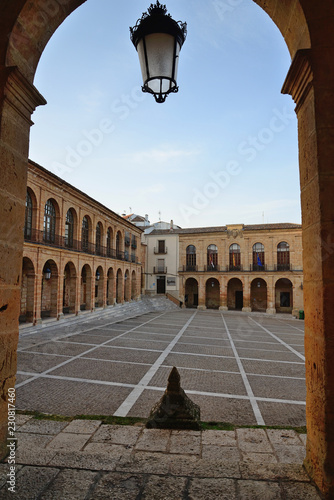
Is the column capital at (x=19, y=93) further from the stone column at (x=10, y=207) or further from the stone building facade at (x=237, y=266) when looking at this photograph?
the stone building facade at (x=237, y=266)

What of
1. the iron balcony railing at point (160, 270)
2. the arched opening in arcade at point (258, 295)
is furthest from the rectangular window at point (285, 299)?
the iron balcony railing at point (160, 270)

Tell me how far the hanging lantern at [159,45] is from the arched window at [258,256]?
32.0 m

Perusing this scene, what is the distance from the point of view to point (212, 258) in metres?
35.8

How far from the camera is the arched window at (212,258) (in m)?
35.3

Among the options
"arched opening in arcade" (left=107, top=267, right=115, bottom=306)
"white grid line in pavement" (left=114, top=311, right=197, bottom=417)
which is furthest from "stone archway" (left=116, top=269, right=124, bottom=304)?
"white grid line in pavement" (left=114, top=311, right=197, bottom=417)

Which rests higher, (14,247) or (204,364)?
Answer: (14,247)

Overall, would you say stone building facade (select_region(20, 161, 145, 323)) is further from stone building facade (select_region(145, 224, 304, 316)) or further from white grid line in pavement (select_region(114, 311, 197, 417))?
white grid line in pavement (select_region(114, 311, 197, 417))

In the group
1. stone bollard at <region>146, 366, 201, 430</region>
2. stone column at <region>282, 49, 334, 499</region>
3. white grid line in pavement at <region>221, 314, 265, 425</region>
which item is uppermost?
stone column at <region>282, 49, 334, 499</region>

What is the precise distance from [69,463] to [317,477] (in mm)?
1743

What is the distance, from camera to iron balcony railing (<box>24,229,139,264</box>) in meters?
16.6

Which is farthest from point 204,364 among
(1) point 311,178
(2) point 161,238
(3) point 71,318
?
(2) point 161,238

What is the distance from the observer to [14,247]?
2521 millimetres

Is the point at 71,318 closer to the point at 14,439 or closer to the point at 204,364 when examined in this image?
the point at 204,364

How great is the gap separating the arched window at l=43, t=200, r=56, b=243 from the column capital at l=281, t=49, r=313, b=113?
58.1 ft
